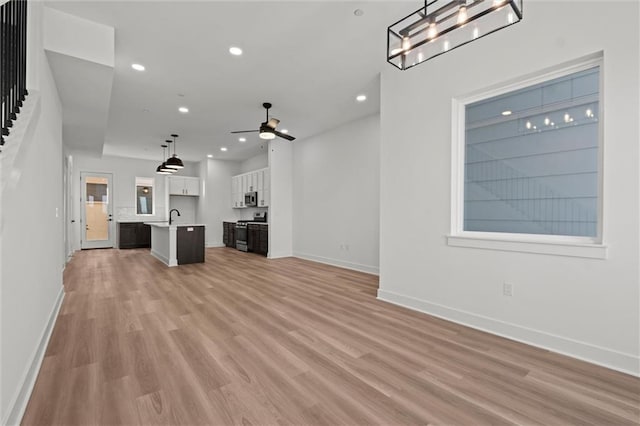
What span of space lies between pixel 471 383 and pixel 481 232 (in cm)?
160

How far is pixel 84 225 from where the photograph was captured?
927cm

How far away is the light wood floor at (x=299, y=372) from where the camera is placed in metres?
1.73

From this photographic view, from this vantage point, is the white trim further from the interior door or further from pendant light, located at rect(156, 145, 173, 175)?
pendant light, located at rect(156, 145, 173, 175)

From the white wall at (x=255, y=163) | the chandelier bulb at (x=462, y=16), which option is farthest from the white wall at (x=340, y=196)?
the chandelier bulb at (x=462, y=16)

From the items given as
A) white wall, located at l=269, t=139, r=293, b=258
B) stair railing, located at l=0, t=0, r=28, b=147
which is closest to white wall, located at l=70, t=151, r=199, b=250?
white wall, located at l=269, t=139, r=293, b=258

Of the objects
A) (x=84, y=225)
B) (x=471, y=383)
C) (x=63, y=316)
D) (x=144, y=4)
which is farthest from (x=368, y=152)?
(x=84, y=225)

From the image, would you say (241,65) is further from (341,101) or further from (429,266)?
(429,266)

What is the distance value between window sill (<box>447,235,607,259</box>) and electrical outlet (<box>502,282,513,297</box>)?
0.33 metres

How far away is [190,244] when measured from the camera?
6.64 meters

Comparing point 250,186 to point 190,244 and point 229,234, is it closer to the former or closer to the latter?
point 229,234

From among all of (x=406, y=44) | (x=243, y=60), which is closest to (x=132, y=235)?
(x=243, y=60)

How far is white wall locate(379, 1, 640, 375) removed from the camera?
2209 mm

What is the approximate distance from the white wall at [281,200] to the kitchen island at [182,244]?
5.53 ft

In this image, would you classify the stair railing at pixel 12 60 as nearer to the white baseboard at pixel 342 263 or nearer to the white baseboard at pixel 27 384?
the white baseboard at pixel 27 384
